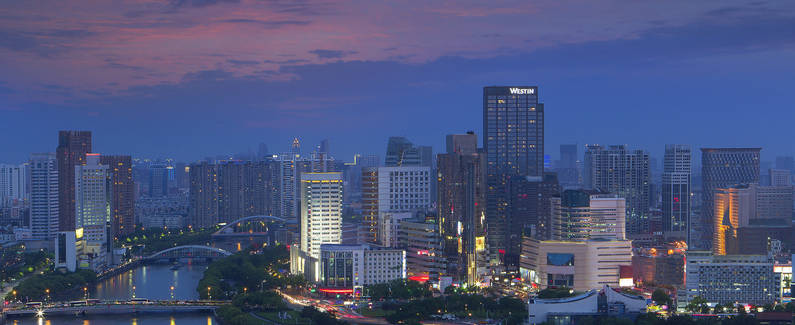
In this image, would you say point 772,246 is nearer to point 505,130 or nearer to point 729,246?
point 729,246

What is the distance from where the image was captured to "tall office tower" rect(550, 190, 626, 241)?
34406 mm

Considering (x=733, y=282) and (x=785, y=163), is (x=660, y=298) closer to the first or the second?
(x=733, y=282)

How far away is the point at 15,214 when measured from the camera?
61.4 m

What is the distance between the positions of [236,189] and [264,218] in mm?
7652

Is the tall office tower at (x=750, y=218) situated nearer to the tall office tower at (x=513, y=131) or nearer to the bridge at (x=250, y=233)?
the tall office tower at (x=513, y=131)

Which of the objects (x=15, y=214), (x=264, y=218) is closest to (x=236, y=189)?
(x=264, y=218)

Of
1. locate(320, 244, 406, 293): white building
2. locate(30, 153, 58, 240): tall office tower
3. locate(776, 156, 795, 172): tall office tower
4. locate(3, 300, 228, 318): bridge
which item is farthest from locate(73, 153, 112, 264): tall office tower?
locate(776, 156, 795, 172): tall office tower

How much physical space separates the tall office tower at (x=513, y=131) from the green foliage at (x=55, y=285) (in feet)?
60.9

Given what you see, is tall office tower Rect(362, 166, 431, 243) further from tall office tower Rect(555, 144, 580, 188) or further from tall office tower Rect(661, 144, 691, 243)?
tall office tower Rect(555, 144, 580, 188)

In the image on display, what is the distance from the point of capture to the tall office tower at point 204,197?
6419cm

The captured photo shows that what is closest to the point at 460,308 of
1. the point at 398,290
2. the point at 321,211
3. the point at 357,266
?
the point at 398,290

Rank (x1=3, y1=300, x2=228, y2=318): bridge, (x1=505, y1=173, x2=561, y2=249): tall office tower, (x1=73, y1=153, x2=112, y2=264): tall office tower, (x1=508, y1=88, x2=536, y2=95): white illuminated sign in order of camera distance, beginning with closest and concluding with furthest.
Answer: (x1=3, y1=300, x2=228, y2=318): bridge
(x1=505, y1=173, x2=561, y2=249): tall office tower
(x1=73, y1=153, x2=112, y2=264): tall office tower
(x1=508, y1=88, x2=536, y2=95): white illuminated sign

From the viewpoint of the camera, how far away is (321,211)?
35.6 meters

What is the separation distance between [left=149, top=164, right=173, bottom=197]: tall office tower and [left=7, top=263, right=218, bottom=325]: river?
2019 inches
